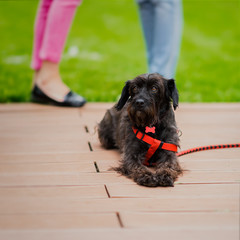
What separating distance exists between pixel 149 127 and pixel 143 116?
0.18m

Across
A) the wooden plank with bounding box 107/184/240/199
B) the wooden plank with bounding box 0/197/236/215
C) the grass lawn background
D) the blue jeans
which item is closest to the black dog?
the wooden plank with bounding box 107/184/240/199

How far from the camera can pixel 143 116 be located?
11.8 feet

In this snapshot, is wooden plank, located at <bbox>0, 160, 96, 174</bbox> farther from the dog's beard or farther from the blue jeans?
the blue jeans

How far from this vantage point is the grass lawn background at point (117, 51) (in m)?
7.48

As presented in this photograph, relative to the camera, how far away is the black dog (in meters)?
3.59

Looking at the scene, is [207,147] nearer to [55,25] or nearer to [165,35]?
Result: [165,35]

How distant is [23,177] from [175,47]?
10.5 ft

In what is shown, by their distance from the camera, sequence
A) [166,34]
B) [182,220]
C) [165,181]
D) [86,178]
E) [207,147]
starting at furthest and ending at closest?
[166,34] < [207,147] < [86,178] < [165,181] < [182,220]

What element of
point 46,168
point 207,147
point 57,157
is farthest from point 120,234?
point 207,147

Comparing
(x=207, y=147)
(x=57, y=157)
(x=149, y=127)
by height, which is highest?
(x=149, y=127)

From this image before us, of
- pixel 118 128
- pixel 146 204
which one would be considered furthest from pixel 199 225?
pixel 118 128

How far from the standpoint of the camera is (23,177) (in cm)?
335

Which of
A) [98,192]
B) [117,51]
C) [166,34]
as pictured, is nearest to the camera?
[98,192]

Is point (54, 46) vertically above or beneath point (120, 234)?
above
